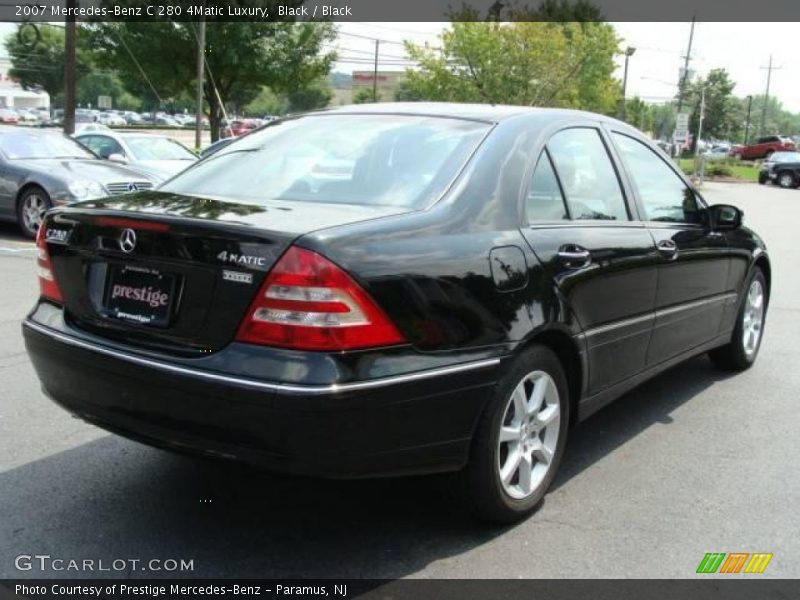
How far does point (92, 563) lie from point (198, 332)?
36.7 inches

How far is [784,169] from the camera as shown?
37250mm

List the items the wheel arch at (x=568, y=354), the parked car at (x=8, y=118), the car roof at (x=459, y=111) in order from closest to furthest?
the wheel arch at (x=568, y=354)
the car roof at (x=459, y=111)
the parked car at (x=8, y=118)

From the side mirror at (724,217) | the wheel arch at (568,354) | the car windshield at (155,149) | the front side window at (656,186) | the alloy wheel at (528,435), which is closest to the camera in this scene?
the alloy wheel at (528,435)

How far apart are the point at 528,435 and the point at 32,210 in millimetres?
9672

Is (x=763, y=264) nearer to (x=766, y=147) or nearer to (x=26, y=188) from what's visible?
(x=26, y=188)

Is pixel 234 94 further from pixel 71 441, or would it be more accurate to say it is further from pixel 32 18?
pixel 71 441

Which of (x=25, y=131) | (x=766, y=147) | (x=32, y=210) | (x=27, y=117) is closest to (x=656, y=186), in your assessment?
(x=32, y=210)

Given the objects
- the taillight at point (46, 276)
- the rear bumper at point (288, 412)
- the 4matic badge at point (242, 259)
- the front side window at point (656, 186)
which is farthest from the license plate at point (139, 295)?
the front side window at point (656, 186)

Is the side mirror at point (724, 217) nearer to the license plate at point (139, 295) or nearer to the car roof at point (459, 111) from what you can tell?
the car roof at point (459, 111)

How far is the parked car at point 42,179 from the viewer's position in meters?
10.9

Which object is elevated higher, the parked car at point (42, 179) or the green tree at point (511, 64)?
the green tree at point (511, 64)

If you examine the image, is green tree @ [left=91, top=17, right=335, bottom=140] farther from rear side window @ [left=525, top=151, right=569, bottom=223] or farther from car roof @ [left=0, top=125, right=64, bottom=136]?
rear side window @ [left=525, top=151, right=569, bottom=223]

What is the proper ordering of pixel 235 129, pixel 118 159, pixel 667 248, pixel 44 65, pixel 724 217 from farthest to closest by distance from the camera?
pixel 44 65, pixel 235 129, pixel 118 159, pixel 724 217, pixel 667 248

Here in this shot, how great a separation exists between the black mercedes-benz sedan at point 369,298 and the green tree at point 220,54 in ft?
80.4
